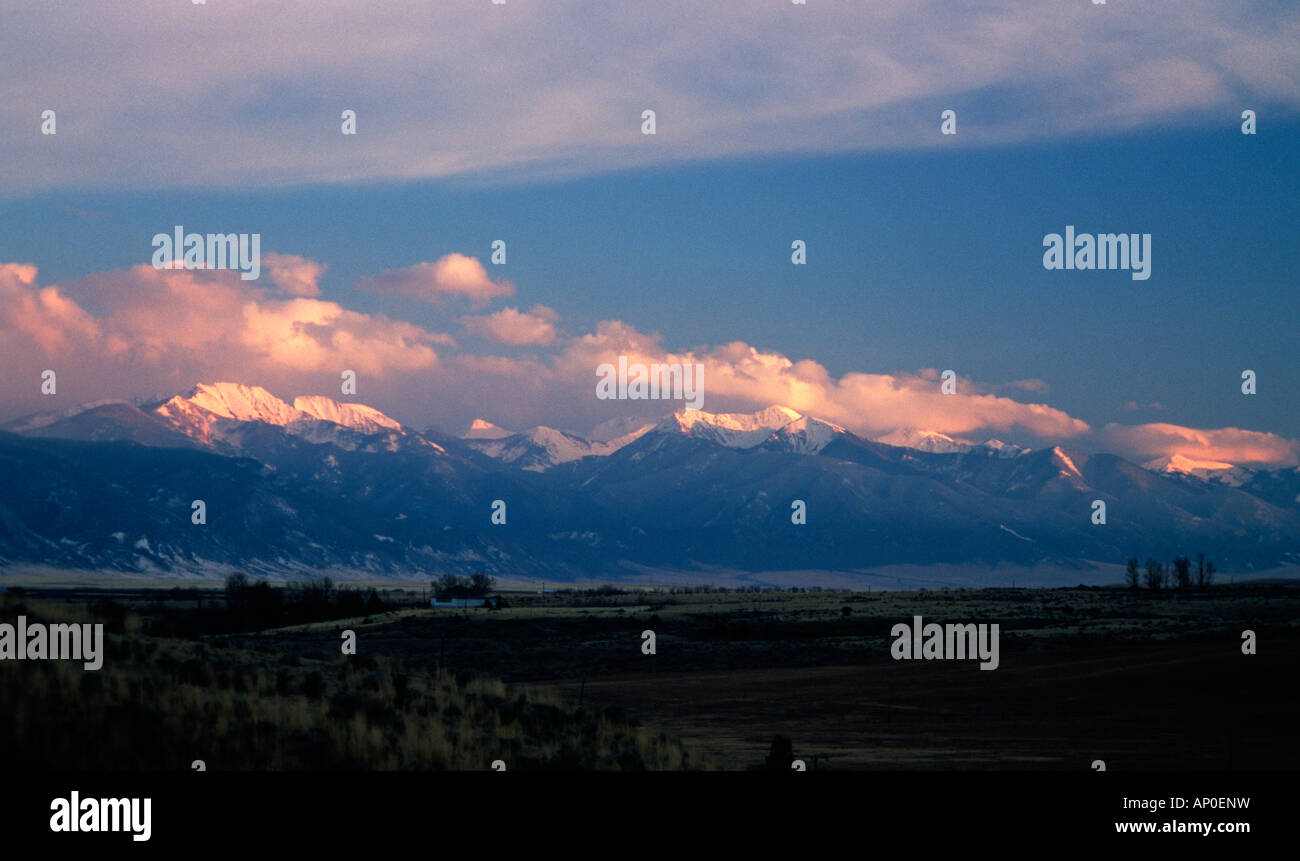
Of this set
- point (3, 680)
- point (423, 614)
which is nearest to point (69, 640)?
point (3, 680)

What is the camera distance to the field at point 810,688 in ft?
86.6

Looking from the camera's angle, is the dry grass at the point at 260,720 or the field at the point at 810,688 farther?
the field at the point at 810,688

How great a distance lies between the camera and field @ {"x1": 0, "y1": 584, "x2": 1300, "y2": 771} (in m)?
26.4

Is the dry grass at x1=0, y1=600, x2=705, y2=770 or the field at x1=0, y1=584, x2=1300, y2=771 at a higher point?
the dry grass at x1=0, y1=600, x2=705, y2=770

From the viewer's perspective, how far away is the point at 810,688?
55125mm

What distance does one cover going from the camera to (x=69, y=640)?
24391mm

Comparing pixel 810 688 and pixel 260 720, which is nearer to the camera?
pixel 260 720

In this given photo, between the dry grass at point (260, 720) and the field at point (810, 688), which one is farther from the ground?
the dry grass at point (260, 720)

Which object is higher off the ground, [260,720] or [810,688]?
[260,720]

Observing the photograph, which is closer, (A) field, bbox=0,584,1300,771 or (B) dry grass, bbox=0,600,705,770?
(B) dry grass, bbox=0,600,705,770
